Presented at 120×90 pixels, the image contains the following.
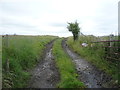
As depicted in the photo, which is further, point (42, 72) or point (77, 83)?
point (42, 72)

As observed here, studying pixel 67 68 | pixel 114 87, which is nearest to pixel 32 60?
pixel 67 68

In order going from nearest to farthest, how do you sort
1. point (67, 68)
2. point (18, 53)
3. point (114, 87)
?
1. point (114, 87)
2. point (67, 68)
3. point (18, 53)

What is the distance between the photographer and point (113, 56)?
13.8 m

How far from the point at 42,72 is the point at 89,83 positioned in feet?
13.3

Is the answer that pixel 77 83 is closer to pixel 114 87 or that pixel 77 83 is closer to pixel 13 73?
pixel 114 87

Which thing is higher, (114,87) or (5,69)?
(5,69)

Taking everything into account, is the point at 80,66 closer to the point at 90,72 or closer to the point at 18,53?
the point at 90,72

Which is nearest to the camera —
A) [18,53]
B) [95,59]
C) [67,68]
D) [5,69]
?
[5,69]

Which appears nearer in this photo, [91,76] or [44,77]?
[91,76]

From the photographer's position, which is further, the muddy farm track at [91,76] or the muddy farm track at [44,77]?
the muddy farm track at [44,77]

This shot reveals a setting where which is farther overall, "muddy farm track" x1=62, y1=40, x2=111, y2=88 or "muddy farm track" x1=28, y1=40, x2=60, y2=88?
"muddy farm track" x1=28, y1=40, x2=60, y2=88

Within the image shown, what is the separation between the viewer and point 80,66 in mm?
15133

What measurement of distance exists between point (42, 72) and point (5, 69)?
340 cm

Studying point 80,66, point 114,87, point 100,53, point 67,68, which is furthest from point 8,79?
point 100,53
